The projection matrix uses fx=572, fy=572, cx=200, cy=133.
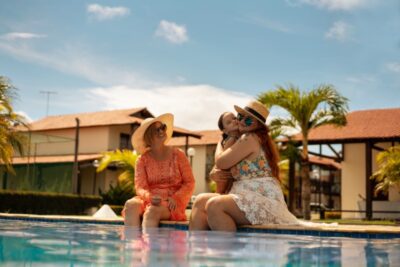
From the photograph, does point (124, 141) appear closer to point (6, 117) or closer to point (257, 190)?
point (6, 117)

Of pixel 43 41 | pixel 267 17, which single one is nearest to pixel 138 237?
pixel 267 17

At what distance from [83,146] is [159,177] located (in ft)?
102

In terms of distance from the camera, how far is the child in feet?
18.3

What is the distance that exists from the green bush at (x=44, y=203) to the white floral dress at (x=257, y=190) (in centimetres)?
1319

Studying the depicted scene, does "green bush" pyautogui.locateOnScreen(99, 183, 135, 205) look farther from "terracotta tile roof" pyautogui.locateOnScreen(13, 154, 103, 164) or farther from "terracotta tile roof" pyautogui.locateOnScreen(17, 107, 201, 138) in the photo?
"terracotta tile roof" pyautogui.locateOnScreen(17, 107, 201, 138)

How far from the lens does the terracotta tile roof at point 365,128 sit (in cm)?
2388

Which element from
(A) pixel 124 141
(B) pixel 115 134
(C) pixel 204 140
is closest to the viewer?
(B) pixel 115 134

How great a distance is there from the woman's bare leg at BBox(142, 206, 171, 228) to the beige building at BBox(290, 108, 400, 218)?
59.3 feet

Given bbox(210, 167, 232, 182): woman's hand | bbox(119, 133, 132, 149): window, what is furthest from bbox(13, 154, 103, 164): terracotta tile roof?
bbox(210, 167, 232, 182): woman's hand

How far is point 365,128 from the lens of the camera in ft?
82.3

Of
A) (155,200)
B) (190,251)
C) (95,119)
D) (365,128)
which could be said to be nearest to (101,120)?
A: (95,119)

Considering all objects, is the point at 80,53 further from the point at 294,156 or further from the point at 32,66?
the point at 294,156

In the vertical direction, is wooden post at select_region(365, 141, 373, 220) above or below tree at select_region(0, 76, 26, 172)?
below

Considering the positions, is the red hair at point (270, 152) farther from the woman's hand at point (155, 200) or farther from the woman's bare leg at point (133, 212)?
the woman's bare leg at point (133, 212)
